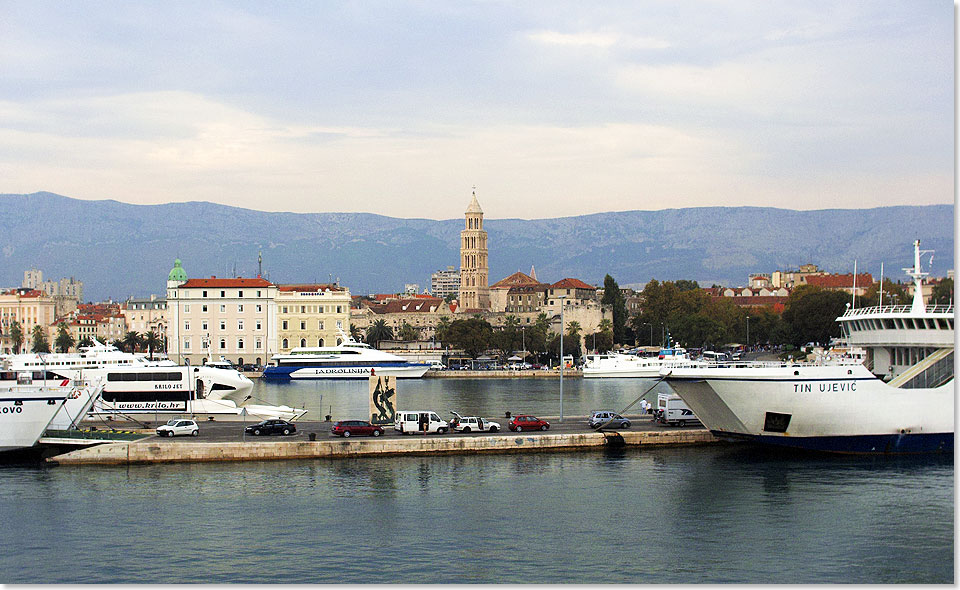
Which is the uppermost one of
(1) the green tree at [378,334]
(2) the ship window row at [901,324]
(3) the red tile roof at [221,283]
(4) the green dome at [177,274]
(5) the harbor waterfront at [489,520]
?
(4) the green dome at [177,274]

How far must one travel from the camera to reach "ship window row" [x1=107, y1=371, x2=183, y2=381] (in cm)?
4269

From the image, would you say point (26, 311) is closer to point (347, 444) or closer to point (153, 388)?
point (153, 388)

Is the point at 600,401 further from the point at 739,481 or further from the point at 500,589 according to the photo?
the point at 500,589

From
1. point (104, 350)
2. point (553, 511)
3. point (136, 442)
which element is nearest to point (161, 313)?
point (104, 350)

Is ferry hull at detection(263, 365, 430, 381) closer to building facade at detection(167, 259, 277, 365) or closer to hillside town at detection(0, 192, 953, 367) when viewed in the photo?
hillside town at detection(0, 192, 953, 367)

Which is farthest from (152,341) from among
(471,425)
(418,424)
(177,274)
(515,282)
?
(418,424)

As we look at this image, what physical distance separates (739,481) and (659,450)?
474 cm

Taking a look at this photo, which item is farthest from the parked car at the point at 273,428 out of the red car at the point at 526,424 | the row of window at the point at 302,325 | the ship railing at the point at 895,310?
the row of window at the point at 302,325

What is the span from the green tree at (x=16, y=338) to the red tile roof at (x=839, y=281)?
98316 millimetres

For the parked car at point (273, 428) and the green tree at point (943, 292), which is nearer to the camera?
the parked car at point (273, 428)

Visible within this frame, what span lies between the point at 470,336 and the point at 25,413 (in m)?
74.4

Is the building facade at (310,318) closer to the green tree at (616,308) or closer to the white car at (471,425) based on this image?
the green tree at (616,308)

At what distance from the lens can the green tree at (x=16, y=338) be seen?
130 meters

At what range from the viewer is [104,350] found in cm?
4669
